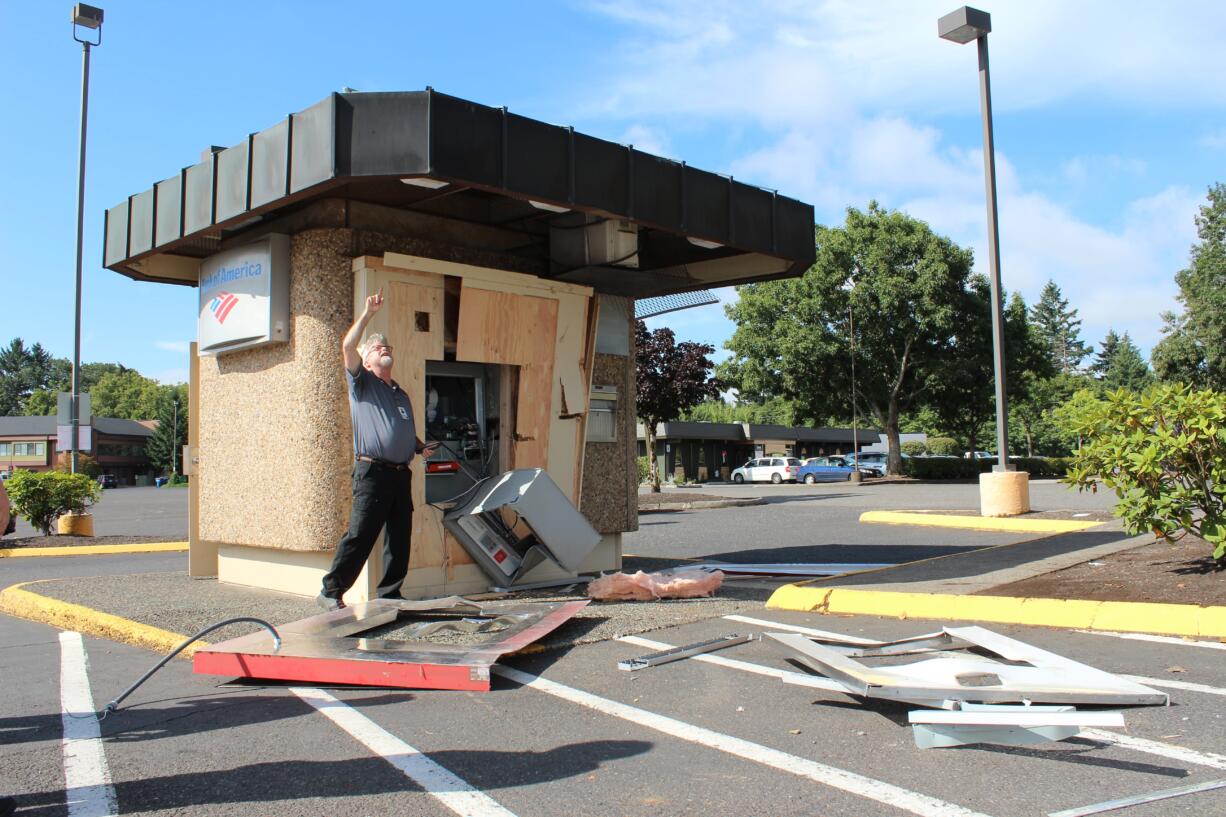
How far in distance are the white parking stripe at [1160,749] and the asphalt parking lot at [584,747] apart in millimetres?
12

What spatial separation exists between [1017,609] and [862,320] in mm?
35871

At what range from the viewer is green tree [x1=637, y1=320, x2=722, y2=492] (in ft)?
99.8

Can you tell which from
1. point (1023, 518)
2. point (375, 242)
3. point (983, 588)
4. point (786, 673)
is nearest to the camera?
point (786, 673)

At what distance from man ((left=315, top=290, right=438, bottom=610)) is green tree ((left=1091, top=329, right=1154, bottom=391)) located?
91.5 m

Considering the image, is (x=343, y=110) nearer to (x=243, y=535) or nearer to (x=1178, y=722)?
(x=243, y=535)

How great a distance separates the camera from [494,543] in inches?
303

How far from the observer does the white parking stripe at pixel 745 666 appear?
4465 millimetres

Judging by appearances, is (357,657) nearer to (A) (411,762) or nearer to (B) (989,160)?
(A) (411,762)

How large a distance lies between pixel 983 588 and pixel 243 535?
6276mm

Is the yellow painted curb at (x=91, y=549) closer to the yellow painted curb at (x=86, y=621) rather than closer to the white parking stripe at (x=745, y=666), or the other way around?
the yellow painted curb at (x=86, y=621)

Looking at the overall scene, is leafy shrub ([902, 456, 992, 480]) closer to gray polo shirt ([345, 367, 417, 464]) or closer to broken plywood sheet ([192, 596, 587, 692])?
gray polo shirt ([345, 367, 417, 464])

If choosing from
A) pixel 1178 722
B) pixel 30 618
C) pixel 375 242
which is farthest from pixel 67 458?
pixel 1178 722

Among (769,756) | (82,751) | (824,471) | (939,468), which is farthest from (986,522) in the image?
(824,471)

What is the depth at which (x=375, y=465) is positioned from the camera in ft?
21.1
